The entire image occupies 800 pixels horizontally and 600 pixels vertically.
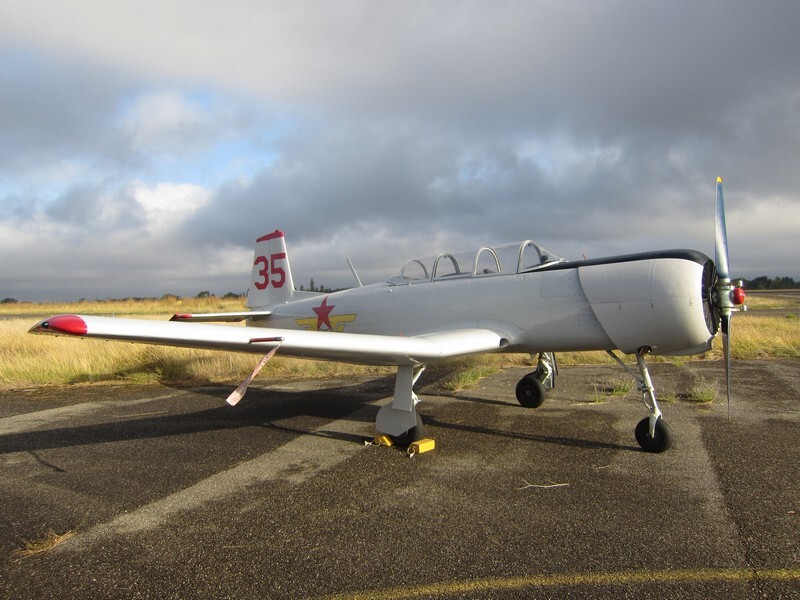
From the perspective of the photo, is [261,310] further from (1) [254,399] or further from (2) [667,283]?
(2) [667,283]

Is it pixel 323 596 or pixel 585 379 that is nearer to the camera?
pixel 323 596

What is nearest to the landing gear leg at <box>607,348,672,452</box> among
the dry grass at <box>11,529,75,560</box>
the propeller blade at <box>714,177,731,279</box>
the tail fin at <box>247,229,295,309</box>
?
A: the propeller blade at <box>714,177,731,279</box>

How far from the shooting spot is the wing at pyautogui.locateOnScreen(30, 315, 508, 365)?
4.05m

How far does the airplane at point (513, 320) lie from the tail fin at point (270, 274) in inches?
126

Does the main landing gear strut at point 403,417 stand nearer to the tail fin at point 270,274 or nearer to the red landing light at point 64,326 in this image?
the red landing light at point 64,326

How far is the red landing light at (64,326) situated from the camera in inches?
149

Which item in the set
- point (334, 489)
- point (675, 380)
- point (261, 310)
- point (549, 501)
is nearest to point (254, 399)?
point (261, 310)

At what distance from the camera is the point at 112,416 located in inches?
320

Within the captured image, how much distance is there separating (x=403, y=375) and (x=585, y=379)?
578 centimetres

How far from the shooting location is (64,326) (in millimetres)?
3818

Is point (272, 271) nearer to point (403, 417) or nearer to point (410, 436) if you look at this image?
point (403, 417)

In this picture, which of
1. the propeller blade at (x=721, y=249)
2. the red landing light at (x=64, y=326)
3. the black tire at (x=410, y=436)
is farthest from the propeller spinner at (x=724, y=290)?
the red landing light at (x=64, y=326)

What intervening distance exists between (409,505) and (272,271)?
779 cm

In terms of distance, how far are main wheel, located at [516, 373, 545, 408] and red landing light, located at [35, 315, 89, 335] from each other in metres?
6.23
